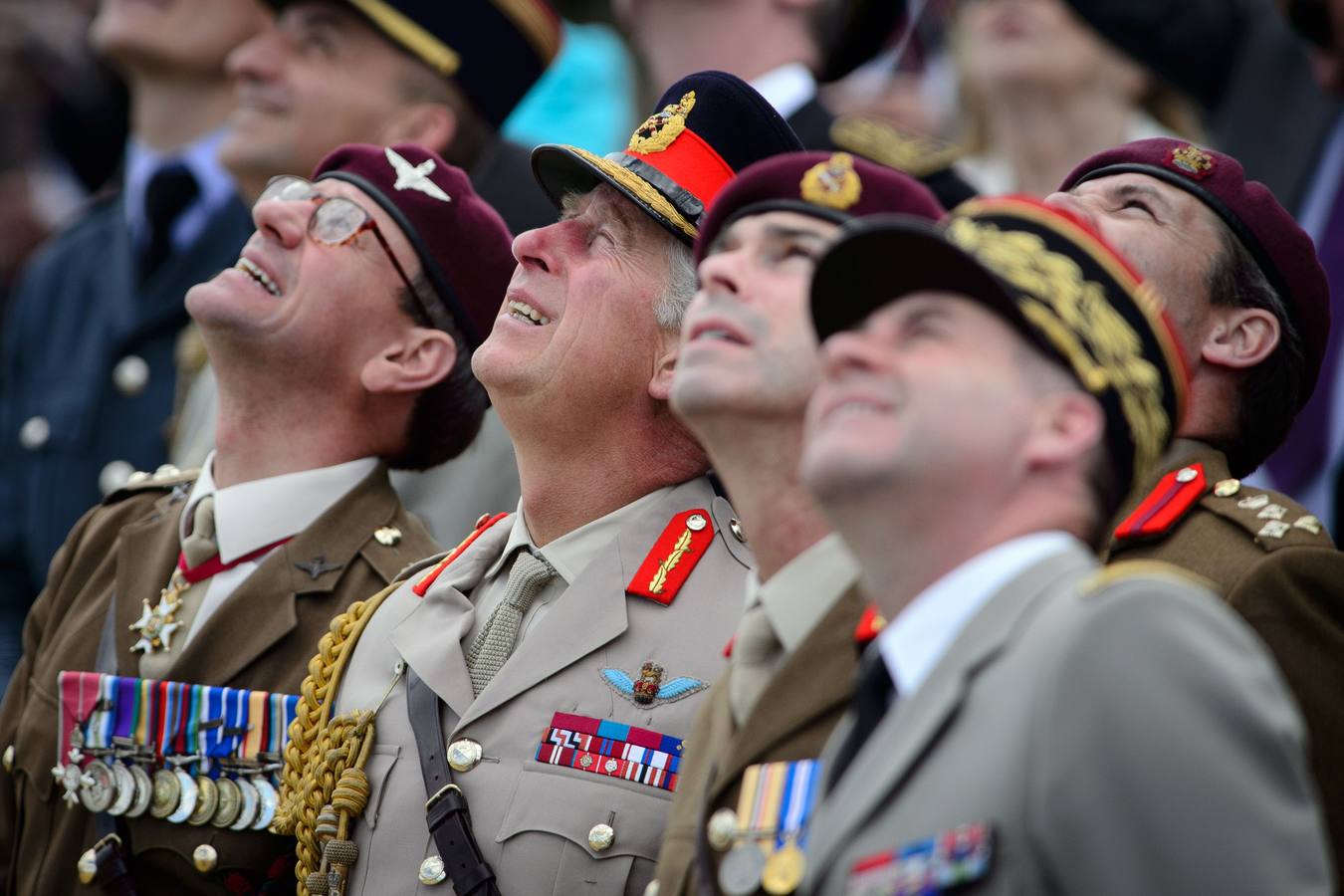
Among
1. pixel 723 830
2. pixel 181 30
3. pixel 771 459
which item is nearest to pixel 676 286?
pixel 771 459

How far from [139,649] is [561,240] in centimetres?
151

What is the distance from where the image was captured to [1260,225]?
4473 millimetres

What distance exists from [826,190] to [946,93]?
7.78 m

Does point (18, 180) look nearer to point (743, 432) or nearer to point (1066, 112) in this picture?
point (1066, 112)

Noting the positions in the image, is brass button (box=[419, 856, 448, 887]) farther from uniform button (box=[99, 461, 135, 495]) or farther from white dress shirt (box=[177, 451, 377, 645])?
uniform button (box=[99, 461, 135, 495])

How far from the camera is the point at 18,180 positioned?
11992mm

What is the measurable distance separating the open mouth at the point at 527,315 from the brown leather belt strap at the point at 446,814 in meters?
0.88

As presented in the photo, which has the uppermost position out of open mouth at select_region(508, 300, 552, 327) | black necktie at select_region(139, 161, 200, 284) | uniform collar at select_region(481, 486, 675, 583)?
open mouth at select_region(508, 300, 552, 327)

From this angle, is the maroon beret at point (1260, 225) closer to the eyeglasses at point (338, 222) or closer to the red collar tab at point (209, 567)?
the eyeglasses at point (338, 222)

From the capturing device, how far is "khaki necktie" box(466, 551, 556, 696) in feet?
14.0

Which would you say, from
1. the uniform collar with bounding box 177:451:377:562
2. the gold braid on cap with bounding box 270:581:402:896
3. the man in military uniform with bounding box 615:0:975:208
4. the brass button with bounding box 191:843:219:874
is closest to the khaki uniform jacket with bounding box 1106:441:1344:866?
the gold braid on cap with bounding box 270:581:402:896

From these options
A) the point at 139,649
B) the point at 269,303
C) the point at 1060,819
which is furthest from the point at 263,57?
the point at 1060,819

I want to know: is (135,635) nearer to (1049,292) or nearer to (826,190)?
(826,190)

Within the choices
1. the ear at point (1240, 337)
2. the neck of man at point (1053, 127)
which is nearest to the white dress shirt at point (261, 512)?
the ear at point (1240, 337)
